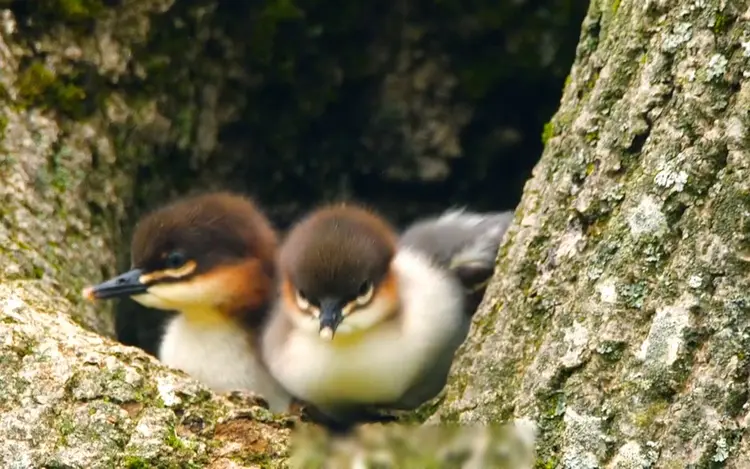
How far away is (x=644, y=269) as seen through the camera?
2.71m

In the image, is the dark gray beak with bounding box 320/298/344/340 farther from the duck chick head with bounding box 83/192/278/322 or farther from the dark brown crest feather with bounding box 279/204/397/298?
the duck chick head with bounding box 83/192/278/322

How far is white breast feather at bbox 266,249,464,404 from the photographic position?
367 cm

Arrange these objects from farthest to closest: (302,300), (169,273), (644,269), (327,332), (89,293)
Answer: (169,273) → (89,293) → (302,300) → (327,332) → (644,269)

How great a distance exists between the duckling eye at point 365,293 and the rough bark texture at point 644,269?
0.59m

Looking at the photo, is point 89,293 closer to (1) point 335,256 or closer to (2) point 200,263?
(2) point 200,263

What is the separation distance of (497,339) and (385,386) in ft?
2.23

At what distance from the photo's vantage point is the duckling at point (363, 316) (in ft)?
11.8

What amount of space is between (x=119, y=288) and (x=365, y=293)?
0.84 meters

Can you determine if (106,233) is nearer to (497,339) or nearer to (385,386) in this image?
(385,386)

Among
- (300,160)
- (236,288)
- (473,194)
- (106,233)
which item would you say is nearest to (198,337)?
(236,288)

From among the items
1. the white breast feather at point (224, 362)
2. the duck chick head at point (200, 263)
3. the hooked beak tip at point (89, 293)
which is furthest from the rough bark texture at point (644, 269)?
the hooked beak tip at point (89, 293)

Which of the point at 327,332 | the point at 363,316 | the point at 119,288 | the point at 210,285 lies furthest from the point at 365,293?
the point at 119,288

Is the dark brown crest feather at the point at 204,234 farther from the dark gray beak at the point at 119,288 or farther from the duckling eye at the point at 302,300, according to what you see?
the duckling eye at the point at 302,300

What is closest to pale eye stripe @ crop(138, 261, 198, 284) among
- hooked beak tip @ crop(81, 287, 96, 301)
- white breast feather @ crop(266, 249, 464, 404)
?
hooked beak tip @ crop(81, 287, 96, 301)
